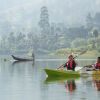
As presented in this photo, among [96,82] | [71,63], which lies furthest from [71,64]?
[96,82]

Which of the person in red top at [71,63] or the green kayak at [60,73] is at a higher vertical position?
the person in red top at [71,63]

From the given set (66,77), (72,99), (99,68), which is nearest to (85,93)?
(72,99)

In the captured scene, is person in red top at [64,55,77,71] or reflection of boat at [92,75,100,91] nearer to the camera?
reflection of boat at [92,75,100,91]

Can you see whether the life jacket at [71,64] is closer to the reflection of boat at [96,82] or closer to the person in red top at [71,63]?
the person in red top at [71,63]

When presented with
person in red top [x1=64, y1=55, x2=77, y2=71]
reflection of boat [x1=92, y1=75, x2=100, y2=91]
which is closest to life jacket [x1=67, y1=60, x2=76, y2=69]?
person in red top [x1=64, y1=55, x2=77, y2=71]

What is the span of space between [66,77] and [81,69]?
5.12 meters

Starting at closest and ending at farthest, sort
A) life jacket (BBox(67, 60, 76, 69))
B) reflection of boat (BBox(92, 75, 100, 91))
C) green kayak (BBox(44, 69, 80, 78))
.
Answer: reflection of boat (BBox(92, 75, 100, 91))
green kayak (BBox(44, 69, 80, 78))
life jacket (BBox(67, 60, 76, 69))

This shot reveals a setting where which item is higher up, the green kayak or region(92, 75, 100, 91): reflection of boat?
the green kayak

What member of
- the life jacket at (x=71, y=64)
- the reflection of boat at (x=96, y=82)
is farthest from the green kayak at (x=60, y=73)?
the reflection of boat at (x=96, y=82)

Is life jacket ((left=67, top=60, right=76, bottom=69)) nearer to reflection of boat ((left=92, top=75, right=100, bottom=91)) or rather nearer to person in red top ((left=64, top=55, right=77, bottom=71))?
person in red top ((left=64, top=55, right=77, bottom=71))

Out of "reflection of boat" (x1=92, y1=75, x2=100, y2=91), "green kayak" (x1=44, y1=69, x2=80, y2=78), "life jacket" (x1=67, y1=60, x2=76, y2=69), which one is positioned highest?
"life jacket" (x1=67, y1=60, x2=76, y2=69)

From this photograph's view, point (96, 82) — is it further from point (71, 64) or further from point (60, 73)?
point (71, 64)

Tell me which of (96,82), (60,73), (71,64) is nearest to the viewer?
Answer: (96,82)

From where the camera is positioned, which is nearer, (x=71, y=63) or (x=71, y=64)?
(x=71, y=63)
